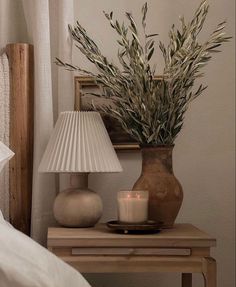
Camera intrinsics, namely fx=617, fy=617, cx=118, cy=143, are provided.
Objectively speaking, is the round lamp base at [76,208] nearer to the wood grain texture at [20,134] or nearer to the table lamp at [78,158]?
the table lamp at [78,158]

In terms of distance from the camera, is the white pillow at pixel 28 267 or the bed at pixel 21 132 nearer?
the white pillow at pixel 28 267

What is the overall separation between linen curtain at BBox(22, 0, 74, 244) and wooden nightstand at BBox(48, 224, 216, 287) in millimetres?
314

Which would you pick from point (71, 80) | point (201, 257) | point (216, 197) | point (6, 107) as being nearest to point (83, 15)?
point (71, 80)

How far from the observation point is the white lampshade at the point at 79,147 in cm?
185

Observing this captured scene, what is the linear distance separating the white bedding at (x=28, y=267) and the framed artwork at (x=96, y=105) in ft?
2.64

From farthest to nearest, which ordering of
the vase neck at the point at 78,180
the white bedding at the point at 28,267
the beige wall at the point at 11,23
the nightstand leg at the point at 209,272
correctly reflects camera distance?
the beige wall at the point at 11,23 < the vase neck at the point at 78,180 < the nightstand leg at the point at 209,272 < the white bedding at the point at 28,267

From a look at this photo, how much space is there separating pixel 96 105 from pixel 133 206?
0.49m

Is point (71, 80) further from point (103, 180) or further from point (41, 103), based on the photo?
point (103, 180)

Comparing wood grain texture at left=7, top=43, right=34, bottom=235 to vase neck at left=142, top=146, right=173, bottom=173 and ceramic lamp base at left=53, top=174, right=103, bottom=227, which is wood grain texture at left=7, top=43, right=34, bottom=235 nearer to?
ceramic lamp base at left=53, top=174, right=103, bottom=227

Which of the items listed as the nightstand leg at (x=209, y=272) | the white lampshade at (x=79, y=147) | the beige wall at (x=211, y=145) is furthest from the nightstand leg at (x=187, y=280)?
the white lampshade at (x=79, y=147)

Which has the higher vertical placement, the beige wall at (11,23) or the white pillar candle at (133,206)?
the beige wall at (11,23)

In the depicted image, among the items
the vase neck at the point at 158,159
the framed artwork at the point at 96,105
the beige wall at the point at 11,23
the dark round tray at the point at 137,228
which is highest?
the beige wall at the point at 11,23

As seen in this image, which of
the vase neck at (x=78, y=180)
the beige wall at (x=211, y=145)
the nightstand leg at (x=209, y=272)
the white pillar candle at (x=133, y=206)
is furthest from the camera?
the beige wall at (x=211, y=145)

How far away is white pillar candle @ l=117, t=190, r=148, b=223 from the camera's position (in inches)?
71.5
